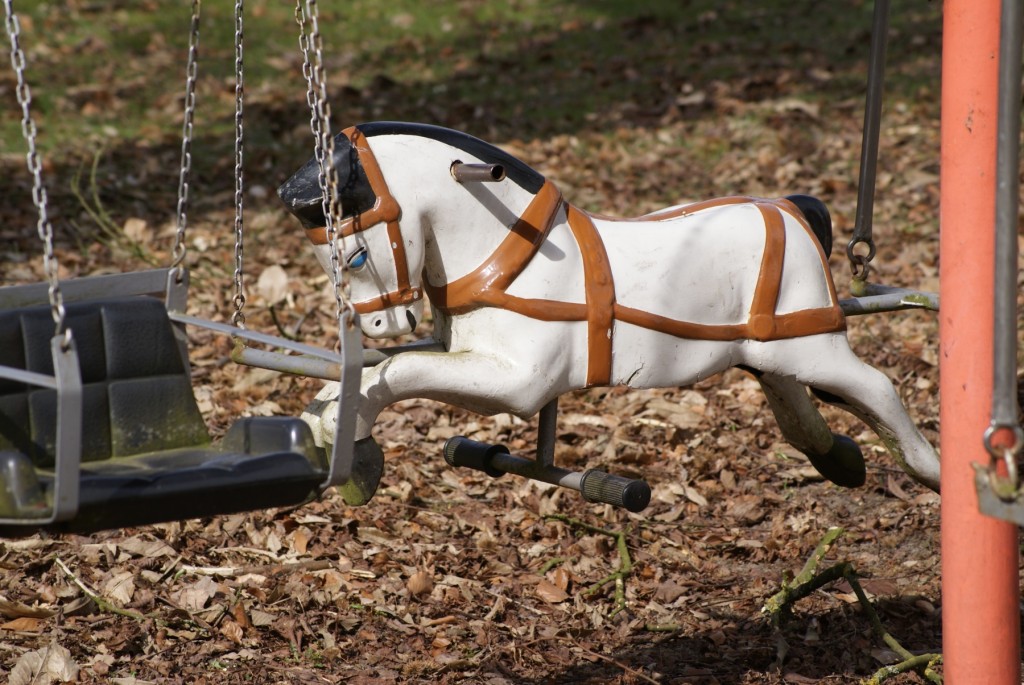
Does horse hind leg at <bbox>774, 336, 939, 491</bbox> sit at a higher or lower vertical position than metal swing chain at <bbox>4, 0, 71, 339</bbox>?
lower

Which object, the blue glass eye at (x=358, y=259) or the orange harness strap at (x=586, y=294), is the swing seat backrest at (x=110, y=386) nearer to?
the blue glass eye at (x=358, y=259)

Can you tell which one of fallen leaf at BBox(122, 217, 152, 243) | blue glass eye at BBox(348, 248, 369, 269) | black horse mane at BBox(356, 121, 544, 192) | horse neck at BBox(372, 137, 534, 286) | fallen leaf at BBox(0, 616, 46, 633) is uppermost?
black horse mane at BBox(356, 121, 544, 192)

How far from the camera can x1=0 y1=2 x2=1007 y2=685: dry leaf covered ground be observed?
3703 mm

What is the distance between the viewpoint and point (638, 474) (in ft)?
16.4

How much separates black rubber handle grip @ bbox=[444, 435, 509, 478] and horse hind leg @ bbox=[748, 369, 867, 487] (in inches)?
28.8

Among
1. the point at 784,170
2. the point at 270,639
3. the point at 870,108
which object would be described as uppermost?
the point at 870,108

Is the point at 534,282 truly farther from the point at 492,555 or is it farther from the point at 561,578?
the point at 492,555

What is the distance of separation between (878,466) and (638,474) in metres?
1.01

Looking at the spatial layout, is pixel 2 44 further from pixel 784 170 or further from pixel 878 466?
pixel 878 466

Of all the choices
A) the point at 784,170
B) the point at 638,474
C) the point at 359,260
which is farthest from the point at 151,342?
the point at 784,170

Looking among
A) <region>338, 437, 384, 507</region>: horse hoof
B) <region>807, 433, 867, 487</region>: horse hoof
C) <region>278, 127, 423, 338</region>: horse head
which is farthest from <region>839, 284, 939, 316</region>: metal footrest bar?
<region>338, 437, 384, 507</region>: horse hoof

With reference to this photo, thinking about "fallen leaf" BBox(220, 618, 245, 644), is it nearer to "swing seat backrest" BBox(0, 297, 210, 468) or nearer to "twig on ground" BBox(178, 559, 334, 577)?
"twig on ground" BBox(178, 559, 334, 577)

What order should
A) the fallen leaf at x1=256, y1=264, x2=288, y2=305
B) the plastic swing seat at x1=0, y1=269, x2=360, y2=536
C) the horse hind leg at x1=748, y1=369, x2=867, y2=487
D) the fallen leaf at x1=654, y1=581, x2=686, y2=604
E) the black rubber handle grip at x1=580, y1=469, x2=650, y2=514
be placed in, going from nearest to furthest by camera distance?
the plastic swing seat at x1=0, y1=269, x2=360, y2=536
the black rubber handle grip at x1=580, y1=469, x2=650, y2=514
the horse hind leg at x1=748, y1=369, x2=867, y2=487
the fallen leaf at x1=654, y1=581, x2=686, y2=604
the fallen leaf at x1=256, y1=264, x2=288, y2=305

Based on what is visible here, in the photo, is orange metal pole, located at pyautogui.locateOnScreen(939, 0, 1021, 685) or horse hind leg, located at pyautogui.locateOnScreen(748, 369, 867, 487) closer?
orange metal pole, located at pyautogui.locateOnScreen(939, 0, 1021, 685)
